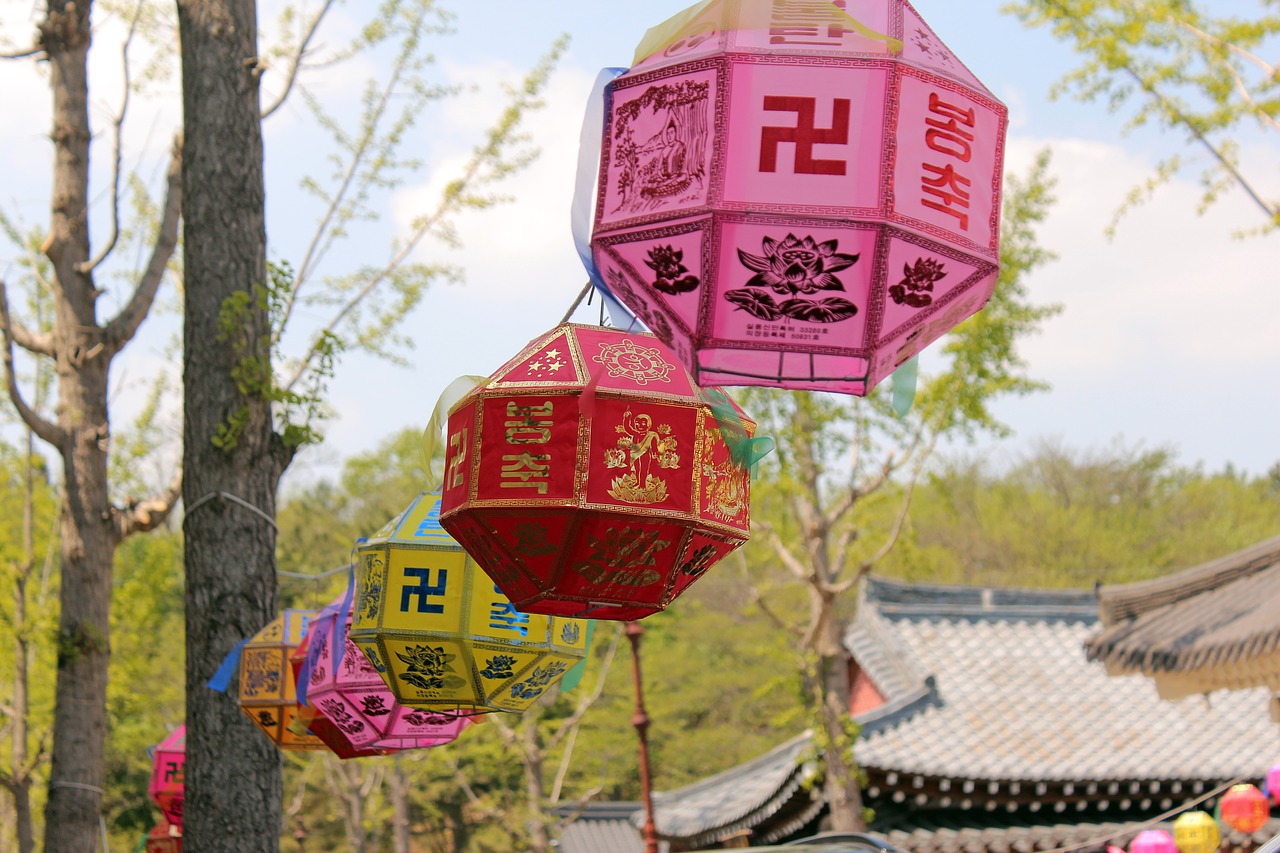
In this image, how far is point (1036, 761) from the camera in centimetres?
1334

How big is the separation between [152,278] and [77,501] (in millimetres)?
1450

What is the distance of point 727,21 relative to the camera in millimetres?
2420

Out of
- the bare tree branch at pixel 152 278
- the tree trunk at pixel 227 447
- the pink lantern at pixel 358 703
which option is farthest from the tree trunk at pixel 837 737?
the pink lantern at pixel 358 703

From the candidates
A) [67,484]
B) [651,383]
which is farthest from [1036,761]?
[651,383]

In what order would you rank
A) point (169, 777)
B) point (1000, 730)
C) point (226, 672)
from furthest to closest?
1. point (1000, 730)
2. point (169, 777)
3. point (226, 672)

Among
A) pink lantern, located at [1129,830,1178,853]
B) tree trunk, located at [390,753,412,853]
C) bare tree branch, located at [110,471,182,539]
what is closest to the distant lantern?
bare tree branch, located at [110,471,182,539]

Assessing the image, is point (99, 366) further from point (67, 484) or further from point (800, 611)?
point (800, 611)

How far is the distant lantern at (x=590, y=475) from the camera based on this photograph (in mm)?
2549

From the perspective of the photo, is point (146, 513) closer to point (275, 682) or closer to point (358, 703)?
point (275, 682)

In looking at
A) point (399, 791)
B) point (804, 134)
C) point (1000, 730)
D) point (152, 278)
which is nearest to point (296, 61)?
point (152, 278)

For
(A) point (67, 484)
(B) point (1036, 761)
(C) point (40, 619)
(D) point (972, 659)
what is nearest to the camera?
(A) point (67, 484)

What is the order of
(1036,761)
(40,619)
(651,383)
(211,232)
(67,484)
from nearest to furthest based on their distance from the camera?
(651,383) < (211,232) < (67,484) < (40,619) < (1036,761)

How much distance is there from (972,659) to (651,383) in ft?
48.4

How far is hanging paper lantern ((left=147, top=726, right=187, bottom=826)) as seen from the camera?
762cm
